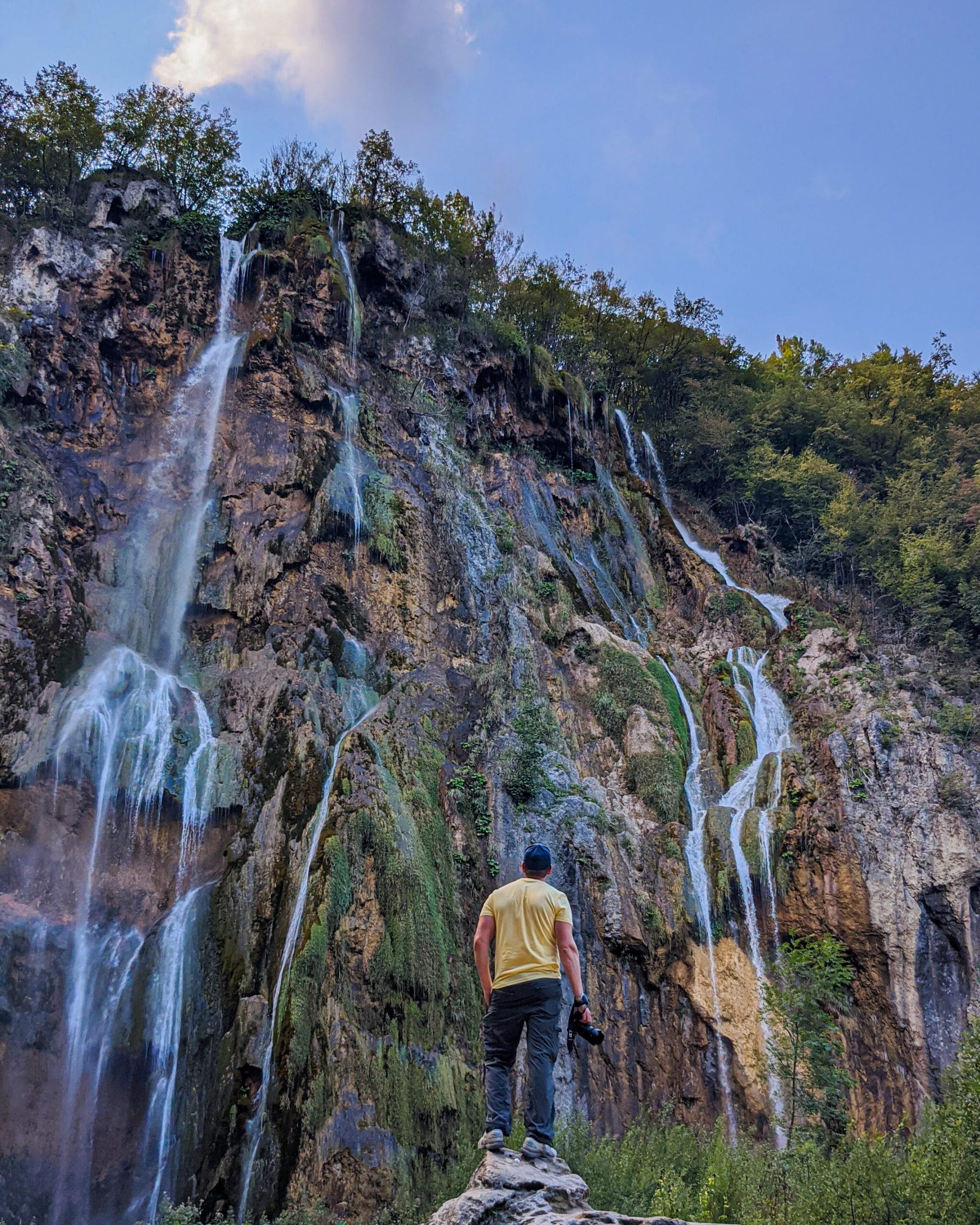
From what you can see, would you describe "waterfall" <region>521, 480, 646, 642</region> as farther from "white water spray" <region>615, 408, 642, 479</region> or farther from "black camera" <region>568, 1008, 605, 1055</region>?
"black camera" <region>568, 1008, 605, 1055</region>

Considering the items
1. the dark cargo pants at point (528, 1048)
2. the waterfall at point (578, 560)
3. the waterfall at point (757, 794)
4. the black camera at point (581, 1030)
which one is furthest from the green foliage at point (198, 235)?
the black camera at point (581, 1030)

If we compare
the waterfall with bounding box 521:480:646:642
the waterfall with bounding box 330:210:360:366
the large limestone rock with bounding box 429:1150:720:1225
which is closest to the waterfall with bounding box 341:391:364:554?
the waterfall with bounding box 330:210:360:366

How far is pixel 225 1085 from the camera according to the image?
459 inches

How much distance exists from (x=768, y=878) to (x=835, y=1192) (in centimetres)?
1110

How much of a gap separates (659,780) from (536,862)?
1271 cm

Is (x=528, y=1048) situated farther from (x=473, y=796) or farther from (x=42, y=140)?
(x=42, y=140)

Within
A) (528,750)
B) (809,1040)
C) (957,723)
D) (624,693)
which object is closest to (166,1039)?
(528,750)

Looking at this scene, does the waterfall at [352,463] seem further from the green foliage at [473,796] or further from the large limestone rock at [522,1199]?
the large limestone rock at [522,1199]

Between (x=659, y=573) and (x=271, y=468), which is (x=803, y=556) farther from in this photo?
(x=271, y=468)

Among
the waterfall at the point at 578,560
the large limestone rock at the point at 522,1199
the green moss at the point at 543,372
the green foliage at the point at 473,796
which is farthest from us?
the green moss at the point at 543,372

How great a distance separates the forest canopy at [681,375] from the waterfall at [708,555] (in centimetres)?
125

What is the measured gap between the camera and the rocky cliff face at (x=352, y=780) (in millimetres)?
11906

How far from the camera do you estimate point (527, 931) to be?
5.56 m

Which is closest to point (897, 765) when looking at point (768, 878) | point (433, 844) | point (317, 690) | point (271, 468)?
point (768, 878)
